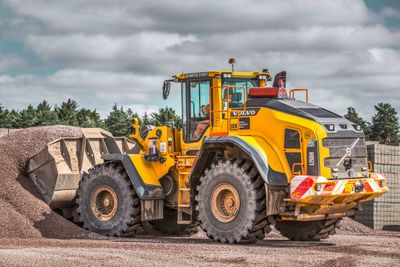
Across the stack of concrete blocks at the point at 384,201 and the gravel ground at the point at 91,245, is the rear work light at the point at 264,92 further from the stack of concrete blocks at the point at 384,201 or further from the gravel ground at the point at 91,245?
the stack of concrete blocks at the point at 384,201

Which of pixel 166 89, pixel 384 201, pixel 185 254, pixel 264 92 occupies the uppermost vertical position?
pixel 166 89

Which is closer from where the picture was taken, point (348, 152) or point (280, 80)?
point (348, 152)

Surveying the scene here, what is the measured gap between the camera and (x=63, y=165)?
16.0m

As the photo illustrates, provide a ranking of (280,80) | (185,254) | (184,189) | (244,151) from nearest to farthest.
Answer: (185,254) < (244,151) < (280,80) < (184,189)

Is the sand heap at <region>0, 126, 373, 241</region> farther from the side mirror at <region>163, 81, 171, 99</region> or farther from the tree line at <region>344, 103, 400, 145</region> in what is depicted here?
the tree line at <region>344, 103, 400, 145</region>

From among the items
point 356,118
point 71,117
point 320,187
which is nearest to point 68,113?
point 71,117

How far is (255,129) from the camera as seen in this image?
13.4 metres

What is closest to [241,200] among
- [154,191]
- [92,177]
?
[154,191]

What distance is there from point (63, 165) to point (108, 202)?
56.3 inches

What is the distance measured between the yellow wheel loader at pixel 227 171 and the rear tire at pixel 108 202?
0.07 feet

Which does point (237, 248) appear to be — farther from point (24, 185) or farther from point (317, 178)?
point (24, 185)

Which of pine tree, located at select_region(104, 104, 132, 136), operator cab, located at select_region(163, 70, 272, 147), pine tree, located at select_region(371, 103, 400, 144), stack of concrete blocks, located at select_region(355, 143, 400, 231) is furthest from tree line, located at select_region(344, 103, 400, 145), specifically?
operator cab, located at select_region(163, 70, 272, 147)

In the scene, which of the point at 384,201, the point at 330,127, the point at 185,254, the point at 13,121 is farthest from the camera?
the point at 13,121

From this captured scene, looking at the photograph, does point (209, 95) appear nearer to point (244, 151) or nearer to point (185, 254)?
point (244, 151)
